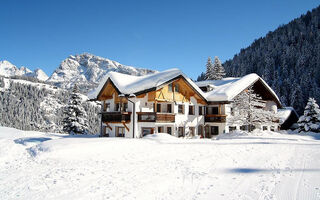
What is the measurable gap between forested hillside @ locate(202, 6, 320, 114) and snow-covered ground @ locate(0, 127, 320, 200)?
5601 centimetres

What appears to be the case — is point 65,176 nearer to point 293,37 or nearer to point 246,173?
point 246,173

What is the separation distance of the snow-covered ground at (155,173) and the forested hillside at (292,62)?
56006 mm

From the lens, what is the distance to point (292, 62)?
89.8 m

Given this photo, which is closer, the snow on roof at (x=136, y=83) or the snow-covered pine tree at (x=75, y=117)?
the snow on roof at (x=136, y=83)

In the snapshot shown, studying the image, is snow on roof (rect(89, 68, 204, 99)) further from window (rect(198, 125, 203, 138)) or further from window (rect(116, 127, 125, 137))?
window (rect(198, 125, 203, 138))

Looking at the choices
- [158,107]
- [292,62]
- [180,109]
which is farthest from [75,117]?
[292,62]

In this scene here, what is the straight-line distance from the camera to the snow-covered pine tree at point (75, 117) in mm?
31969

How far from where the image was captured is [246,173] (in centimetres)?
852

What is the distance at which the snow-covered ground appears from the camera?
6.71 meters

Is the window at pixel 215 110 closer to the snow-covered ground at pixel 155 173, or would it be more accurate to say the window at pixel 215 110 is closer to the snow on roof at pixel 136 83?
the snow on roof at pixel 136 83

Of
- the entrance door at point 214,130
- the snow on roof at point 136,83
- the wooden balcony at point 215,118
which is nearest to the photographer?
the snow on roof at point 136,83

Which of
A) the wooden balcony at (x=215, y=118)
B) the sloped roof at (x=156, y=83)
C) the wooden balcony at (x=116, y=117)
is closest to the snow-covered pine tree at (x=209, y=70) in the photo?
the sloped roof at (x=156, y=83)

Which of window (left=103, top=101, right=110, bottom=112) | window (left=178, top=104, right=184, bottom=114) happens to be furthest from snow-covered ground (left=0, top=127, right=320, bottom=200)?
window (left=103, top=101, right=110, bottom=112)

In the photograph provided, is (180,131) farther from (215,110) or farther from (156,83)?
(156,83)
